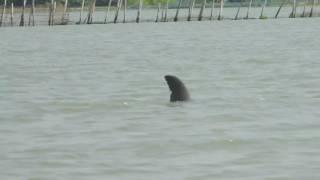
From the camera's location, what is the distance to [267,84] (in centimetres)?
2145

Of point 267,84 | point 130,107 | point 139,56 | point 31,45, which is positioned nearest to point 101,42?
point 31,45

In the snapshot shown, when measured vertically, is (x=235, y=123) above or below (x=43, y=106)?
above

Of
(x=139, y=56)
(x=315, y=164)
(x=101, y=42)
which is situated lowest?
(x=101, y=42)

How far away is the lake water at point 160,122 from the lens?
1147 cm

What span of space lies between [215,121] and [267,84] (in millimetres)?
6425

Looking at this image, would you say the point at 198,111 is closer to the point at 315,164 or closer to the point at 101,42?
the point at 315,164

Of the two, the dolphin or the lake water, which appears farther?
the dolphin

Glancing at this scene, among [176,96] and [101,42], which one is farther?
[101,42]

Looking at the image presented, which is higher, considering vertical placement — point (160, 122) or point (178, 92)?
point (160, 122)

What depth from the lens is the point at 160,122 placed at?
15.3 metres

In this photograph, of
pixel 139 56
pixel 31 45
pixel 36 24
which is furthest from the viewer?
pixel 36 24

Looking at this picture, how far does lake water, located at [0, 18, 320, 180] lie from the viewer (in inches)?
452

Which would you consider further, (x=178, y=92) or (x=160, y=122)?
(x=178, y=92)

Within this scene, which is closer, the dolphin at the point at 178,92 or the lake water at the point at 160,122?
the lake water at the point at 160,122
